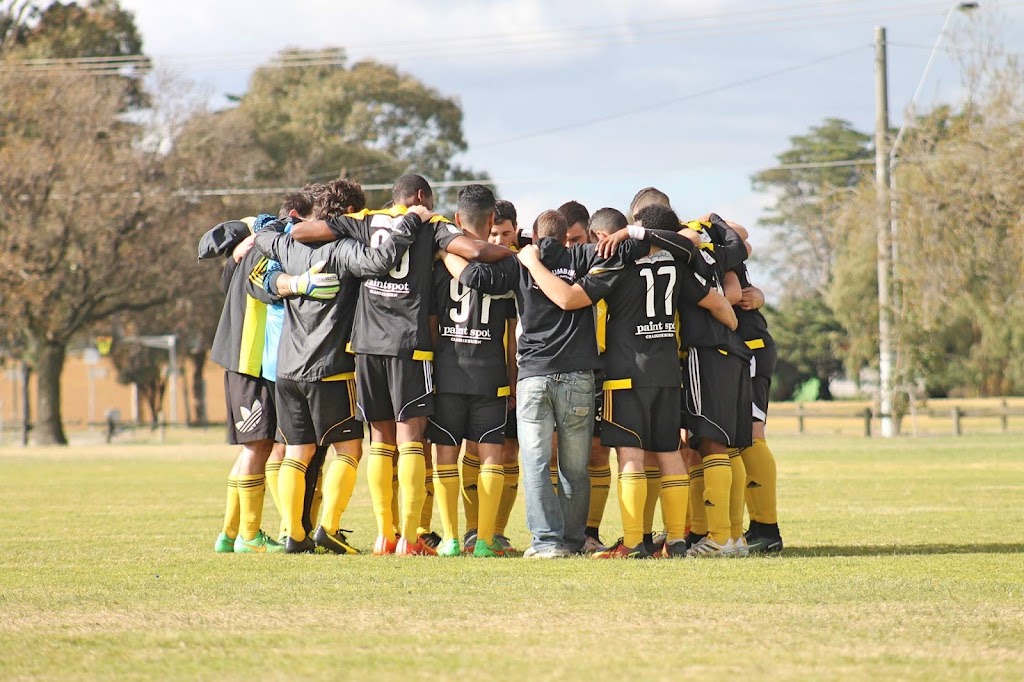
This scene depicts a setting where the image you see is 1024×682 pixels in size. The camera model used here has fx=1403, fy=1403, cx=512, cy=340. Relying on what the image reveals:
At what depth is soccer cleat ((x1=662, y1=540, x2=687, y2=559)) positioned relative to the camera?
891cm

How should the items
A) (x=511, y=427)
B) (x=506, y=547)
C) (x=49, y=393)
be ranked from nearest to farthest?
(x=506, y=547), (x=511, y=427), (x=49, y=393)

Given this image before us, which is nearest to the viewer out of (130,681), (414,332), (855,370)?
(130,681)

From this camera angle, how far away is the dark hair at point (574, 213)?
31.1 ft

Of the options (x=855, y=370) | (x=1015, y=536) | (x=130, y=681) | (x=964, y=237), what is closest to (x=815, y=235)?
(x=855, y=370)

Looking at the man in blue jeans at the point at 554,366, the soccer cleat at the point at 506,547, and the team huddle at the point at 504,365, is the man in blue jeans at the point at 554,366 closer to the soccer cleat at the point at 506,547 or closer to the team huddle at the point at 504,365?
the team huddle at the point at 504,365

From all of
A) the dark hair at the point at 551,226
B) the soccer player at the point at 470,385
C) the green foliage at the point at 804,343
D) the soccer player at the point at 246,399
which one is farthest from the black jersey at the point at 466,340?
the green foliage at the point at 804,343

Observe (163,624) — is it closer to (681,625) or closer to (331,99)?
(681,625)

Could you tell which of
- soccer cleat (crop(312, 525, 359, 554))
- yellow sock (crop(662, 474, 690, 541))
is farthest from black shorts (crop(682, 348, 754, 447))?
soccer cleat (crop(312, 525, 359, 554))

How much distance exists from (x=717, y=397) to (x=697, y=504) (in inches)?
34.1

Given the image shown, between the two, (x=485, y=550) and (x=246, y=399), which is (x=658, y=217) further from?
(x=246, y=399)

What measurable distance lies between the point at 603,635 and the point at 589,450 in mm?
3269

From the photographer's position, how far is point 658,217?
9.09m

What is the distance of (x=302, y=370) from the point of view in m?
9.04

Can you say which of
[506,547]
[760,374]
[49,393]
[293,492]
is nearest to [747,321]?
[760,374]
